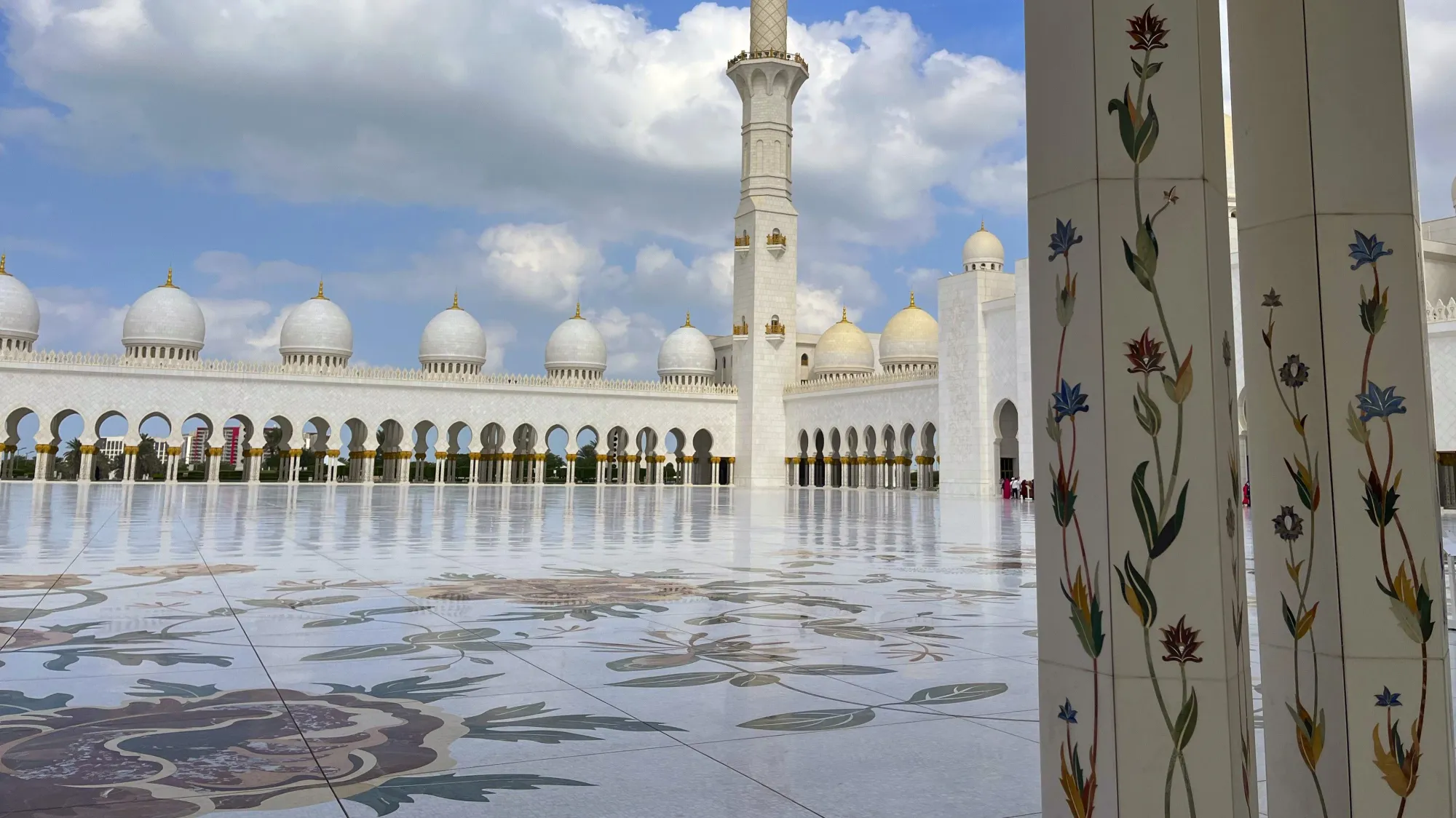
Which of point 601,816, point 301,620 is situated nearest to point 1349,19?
point 601,816

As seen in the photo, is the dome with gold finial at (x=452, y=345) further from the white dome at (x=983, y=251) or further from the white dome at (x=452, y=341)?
the white dome at (x=983, y=251)

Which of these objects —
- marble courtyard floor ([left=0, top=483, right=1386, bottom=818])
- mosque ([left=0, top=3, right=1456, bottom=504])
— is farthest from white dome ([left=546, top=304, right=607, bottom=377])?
marble courtyard floor ([left=0, top=483, right=1386, bottom=818])

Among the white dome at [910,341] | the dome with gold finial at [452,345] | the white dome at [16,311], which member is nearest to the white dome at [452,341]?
the dome with gold finial at [452,345]

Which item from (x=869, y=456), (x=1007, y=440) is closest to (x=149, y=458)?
(x=869, y=456)

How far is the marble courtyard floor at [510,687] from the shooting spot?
1533mm

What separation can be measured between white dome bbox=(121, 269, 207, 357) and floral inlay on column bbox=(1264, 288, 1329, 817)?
2752cm

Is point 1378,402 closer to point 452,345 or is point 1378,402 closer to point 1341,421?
point 1341,421

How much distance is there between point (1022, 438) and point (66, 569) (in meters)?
17.1

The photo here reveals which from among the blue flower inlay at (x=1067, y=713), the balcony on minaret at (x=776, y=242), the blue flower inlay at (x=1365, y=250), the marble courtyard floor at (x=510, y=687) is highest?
the balcony on minaret at (x=776, y=242)

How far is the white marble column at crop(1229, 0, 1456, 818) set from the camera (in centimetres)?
129

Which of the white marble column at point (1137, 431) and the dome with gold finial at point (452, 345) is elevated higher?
the dome with gold finial at point (452, 345)

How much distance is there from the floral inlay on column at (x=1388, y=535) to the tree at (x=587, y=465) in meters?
32.1

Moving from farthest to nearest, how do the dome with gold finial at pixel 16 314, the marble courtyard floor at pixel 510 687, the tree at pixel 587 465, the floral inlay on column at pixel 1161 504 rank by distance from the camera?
1. the tree at pixel 587 465
2. the dome with gold finial at pixel 16 314
3. the marble courtyard floor at pixel 510 687
4. the floral inlay on column at pixel 1161 504

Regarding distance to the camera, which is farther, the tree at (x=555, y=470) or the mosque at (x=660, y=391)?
the tree at (x=555, y=470)
